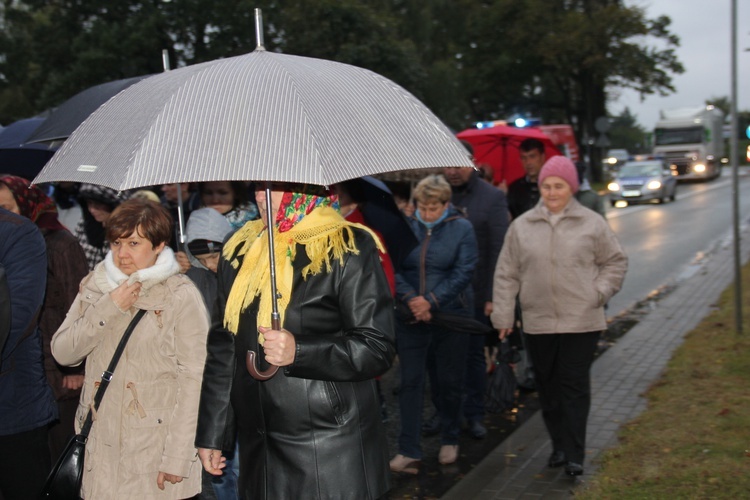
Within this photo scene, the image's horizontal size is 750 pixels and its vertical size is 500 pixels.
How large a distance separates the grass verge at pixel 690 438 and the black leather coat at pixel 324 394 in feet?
7.64

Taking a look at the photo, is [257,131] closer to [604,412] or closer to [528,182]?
[604,412]

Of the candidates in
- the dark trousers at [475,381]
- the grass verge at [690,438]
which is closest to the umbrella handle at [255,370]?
the grass verge at [690,438]

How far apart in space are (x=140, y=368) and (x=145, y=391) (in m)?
0.09

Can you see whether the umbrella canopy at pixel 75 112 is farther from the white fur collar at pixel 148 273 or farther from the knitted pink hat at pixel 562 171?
the knitted pink hat at pixel 562 171

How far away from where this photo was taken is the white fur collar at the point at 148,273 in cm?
372

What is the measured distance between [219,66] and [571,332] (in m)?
3.17

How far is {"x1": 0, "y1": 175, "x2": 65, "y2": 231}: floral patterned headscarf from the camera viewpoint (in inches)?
177

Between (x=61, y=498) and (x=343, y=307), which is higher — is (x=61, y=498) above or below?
below

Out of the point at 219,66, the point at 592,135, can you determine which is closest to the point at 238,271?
the point at 219,66

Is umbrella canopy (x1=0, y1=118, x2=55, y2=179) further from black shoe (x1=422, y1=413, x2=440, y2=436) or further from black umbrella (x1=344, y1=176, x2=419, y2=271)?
black shoe (x1=422, y1=413, x2=440, y2=436)

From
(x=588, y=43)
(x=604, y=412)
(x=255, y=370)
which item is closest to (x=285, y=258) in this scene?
(x=255, y=370)

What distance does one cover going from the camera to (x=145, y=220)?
3844 mm

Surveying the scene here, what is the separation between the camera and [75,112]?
6051mm

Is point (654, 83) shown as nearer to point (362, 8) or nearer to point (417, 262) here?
point (362, 8)
